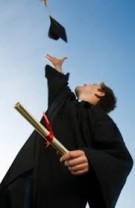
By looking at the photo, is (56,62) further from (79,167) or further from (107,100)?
(79,167)

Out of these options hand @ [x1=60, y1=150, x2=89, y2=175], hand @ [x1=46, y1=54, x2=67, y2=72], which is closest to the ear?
hand @ [x1=46, y1=54, x2=67, y2=72]

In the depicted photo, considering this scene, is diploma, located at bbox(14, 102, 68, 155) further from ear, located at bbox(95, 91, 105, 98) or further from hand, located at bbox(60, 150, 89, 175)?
ear, located at bbox(95, 91, 105, 98)

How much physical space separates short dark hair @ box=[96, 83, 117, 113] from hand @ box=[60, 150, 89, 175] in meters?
2.09

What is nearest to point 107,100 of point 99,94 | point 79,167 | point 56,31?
point 99,94

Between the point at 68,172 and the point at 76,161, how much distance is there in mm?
493

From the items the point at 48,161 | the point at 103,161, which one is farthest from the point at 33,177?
the point at 103,161

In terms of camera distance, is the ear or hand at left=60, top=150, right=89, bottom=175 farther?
the ear

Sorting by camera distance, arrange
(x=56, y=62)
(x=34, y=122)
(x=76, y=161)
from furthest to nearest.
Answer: (x=56, y=62), (x=76, y=161), (x=34, y=122)

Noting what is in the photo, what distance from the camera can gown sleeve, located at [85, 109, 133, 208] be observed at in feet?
10.8

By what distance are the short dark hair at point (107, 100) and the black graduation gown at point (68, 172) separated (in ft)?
3.90

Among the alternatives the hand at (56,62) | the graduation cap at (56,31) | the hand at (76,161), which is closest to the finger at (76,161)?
the hand at (76,161)

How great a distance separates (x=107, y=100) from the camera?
17.2 ft

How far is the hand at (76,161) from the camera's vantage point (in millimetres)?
2986

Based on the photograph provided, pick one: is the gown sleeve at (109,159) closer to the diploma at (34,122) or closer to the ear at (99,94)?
the diploma at (34,122)
